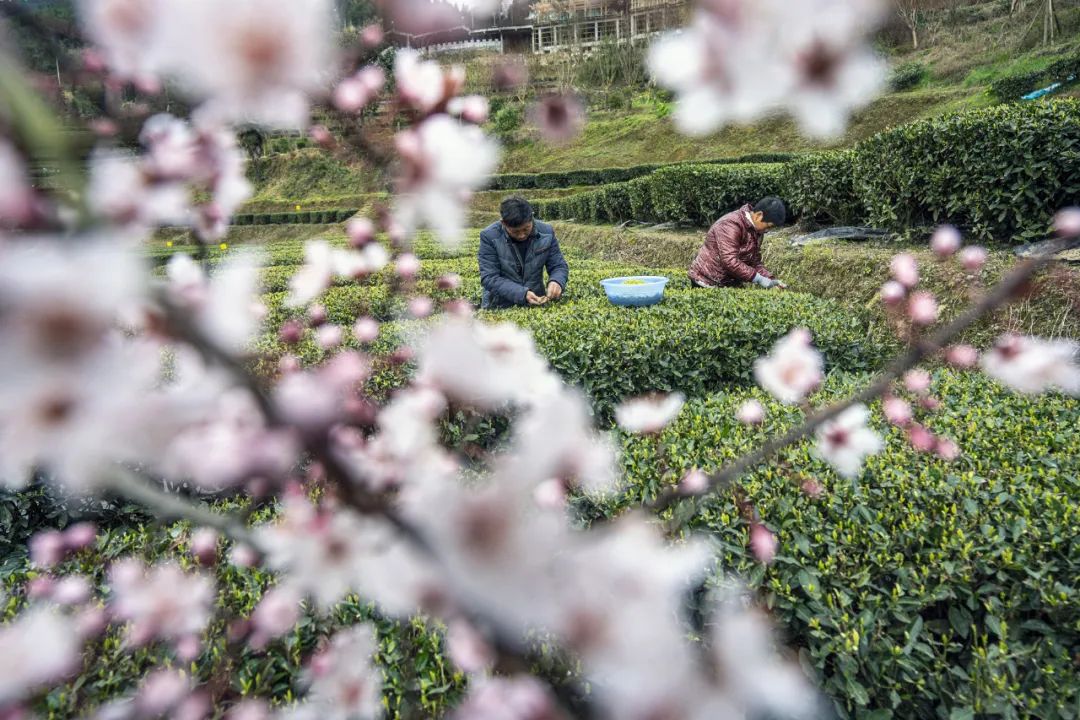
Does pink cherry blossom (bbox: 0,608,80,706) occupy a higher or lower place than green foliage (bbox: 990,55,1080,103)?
lower

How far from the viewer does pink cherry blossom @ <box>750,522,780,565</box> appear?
5.61 ft

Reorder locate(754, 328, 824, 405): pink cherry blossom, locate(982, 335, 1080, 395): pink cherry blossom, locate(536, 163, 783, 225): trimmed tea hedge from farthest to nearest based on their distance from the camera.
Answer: locate(536, 163, 783, 225): trimmed tea hedge
locate(754, 328, 824, 405): pink cherry blossom
locate(982, 335, 1080, 395): pink cherry blossom

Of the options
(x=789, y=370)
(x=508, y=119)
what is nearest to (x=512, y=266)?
(x=789, y=370)

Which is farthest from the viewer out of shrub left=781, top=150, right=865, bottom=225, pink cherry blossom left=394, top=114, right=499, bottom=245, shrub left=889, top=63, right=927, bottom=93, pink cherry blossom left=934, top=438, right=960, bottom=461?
shrub left=889, top=63, right=927, bottom=93

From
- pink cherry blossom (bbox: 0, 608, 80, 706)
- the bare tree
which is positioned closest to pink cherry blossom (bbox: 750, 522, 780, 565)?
pink cherry blossom (bbox: 0, 608, 80, 706)

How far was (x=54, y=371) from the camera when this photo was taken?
321 mm

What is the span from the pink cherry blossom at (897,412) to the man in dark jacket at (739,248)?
2855mm

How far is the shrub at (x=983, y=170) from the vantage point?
14.7 ft

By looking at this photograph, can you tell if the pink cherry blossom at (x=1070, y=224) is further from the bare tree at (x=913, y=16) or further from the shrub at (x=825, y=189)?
the bare tree at (x=913, y=16)

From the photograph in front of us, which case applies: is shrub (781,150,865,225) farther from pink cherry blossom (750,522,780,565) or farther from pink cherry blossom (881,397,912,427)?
pink cherry blossom (750,522,780,565)

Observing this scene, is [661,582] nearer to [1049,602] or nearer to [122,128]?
[122,128]

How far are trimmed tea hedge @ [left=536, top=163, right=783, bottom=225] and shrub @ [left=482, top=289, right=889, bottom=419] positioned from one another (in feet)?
14.5

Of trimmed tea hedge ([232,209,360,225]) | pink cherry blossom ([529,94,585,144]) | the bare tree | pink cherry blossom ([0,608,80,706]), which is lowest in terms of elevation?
pink cherry blossom ([0,608,80,706])

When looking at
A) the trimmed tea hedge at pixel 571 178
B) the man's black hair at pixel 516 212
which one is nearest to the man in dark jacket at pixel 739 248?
Answer: the man's black hair at pixel 516 212
